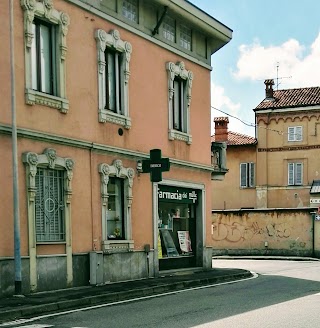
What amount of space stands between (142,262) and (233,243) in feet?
59.1

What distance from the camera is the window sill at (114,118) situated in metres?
16.2

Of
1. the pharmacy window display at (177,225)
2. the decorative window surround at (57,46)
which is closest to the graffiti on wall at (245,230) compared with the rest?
the pharmacy window display at (177,225)

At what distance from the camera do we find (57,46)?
14.9 metres

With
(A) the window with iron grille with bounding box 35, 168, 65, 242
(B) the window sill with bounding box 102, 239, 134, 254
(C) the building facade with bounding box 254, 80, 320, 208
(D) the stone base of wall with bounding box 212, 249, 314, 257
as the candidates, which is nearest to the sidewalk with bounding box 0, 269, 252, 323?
(B) the window sill with bounding box 102, 239, 134, 254

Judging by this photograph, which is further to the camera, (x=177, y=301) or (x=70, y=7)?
(x=70, y=7)

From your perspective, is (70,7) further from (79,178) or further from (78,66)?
(79,178)

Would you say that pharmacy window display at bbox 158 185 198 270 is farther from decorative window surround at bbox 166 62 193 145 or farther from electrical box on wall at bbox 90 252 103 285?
electrical box on wall at bbox 90 252 103 285

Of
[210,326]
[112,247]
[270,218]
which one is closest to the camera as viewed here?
[210,326]

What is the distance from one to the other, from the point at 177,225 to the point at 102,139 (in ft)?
17.5

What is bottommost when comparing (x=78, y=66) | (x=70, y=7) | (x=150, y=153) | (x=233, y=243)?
(x=233, y=243)

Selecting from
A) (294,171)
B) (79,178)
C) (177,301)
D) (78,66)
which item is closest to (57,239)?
(79,178)

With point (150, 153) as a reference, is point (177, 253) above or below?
below

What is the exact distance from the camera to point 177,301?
13000mm

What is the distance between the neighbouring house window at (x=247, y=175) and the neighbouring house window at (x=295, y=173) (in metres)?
Result: 2.67
